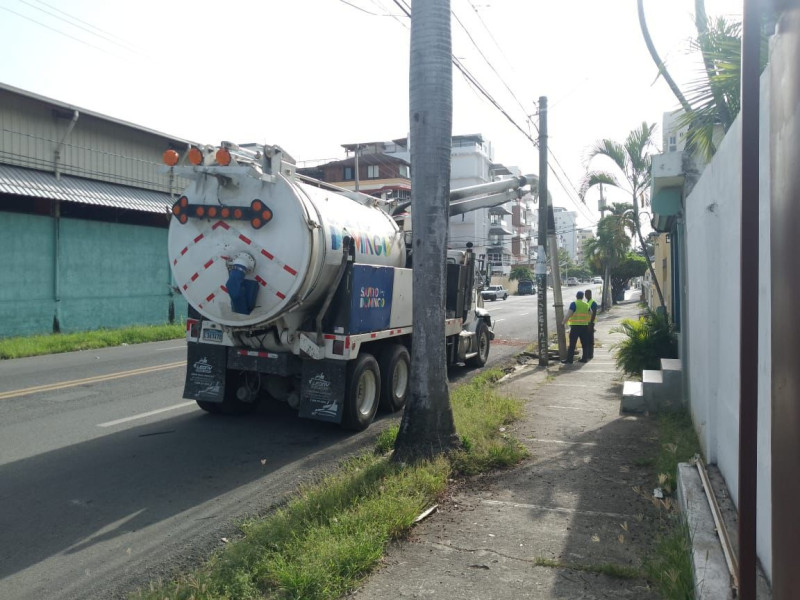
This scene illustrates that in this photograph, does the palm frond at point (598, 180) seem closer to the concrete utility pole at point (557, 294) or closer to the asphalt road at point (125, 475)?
the concrete utility pole at point (557, 294)

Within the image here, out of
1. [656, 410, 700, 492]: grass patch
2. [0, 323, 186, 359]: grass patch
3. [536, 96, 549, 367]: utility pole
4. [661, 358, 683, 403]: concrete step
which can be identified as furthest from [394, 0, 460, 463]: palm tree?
[0, 323, 186, 359]: grass patch

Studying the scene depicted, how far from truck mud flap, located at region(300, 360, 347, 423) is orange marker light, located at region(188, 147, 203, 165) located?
262 cm

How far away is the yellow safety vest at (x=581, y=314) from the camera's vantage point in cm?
1520

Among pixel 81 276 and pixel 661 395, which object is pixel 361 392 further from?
pixel 81 276

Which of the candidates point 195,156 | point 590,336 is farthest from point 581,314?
point 195,156

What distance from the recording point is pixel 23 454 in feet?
23.6

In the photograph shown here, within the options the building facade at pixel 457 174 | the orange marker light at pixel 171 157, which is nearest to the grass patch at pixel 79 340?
the orange marker light at pixel 171 157

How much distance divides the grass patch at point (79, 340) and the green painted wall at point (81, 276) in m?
1.17

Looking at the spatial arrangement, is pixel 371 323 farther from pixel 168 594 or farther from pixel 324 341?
pixel 168 594

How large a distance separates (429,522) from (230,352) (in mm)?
4282

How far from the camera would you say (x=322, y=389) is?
8406 mm

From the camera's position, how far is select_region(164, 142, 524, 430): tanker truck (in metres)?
7.94

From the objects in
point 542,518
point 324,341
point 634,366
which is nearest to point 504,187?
point 634,366

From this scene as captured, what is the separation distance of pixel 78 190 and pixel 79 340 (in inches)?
216
